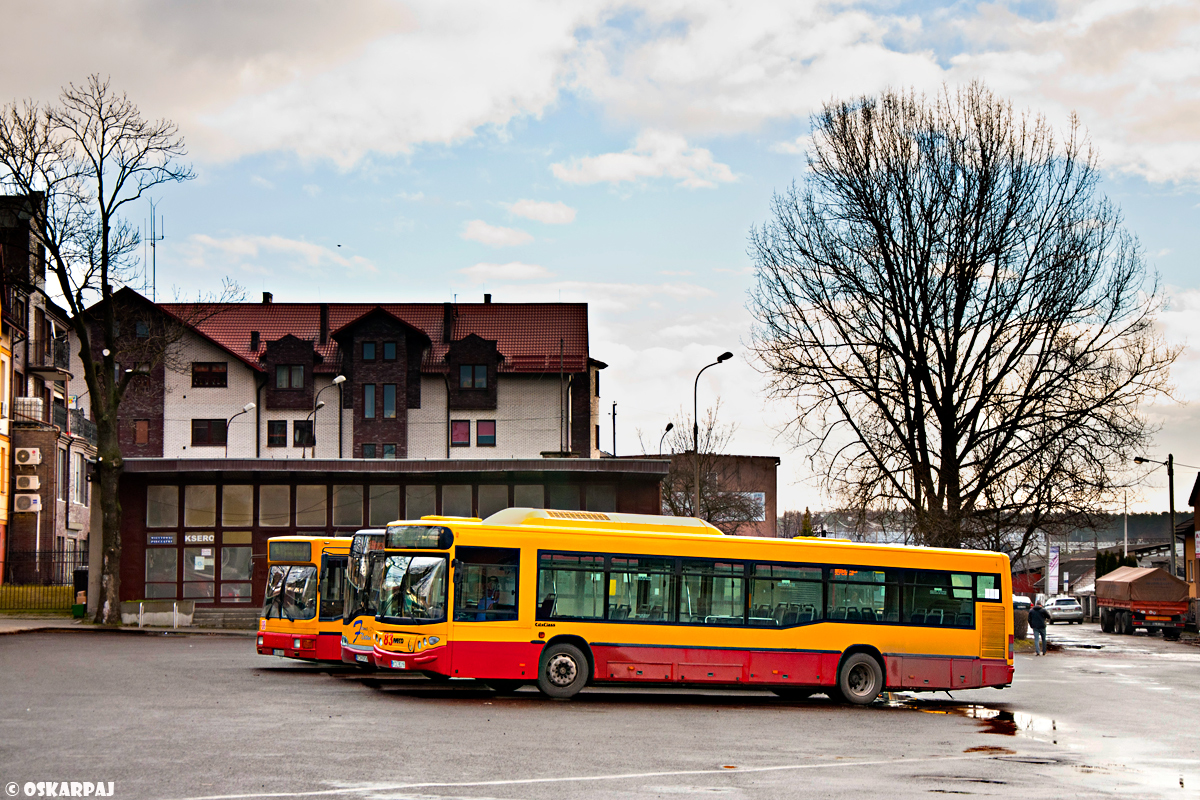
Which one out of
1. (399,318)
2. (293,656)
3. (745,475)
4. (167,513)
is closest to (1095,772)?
(293,656)

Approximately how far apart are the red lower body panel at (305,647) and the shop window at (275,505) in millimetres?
20506

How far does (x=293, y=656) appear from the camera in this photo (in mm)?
24438

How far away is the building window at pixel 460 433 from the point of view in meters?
67.8

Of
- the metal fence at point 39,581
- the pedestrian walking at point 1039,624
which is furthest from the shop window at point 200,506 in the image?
the pedestrian walking at point 1039,624

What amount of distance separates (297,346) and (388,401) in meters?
5.58

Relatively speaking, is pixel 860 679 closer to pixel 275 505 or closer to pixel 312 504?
pixel 312 504

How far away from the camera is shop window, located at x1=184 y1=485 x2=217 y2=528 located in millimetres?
44094

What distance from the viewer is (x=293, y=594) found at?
965 inches

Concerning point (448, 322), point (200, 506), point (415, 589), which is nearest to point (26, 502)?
point (200, 506)

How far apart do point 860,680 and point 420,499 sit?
88.9 feet

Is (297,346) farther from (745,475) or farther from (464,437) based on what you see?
(745,475)

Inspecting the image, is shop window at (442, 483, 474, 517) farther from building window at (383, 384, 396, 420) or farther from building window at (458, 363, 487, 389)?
Answer: building window at (458, 363, 487, 389)

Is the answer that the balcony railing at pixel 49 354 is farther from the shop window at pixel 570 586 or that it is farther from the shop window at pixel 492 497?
the shop window at pixel 570 586

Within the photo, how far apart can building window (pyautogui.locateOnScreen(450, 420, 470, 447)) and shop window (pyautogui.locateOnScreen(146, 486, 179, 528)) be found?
2465 centimetres
